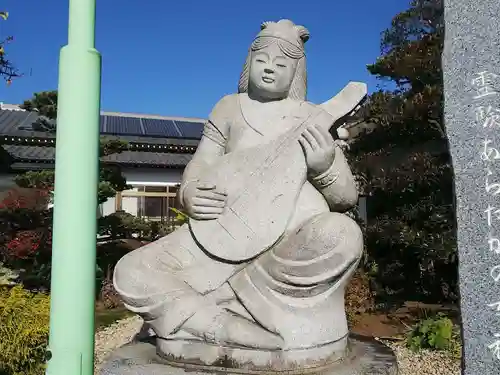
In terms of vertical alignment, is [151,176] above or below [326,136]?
above

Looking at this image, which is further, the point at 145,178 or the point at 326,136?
the point at 145,178

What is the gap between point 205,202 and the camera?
97.3 inches

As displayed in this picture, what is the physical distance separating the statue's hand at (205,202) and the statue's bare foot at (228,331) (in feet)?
1.65

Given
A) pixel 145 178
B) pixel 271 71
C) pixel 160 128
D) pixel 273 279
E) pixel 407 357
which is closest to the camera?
pixel 273 279

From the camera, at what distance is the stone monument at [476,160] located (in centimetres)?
240

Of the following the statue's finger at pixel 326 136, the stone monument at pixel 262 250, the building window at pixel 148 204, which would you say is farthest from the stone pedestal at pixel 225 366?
the building window at pixel 148 204

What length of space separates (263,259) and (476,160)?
120 cm

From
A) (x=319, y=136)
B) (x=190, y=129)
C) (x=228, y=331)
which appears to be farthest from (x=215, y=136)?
(x=190, y=129)

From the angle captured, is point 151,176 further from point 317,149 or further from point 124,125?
point 317,149

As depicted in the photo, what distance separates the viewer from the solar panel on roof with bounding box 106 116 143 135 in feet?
42.5

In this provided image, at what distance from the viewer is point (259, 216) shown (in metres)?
2.44

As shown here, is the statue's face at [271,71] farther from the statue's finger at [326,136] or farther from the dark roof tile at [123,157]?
the dark roof tile at [123,157]

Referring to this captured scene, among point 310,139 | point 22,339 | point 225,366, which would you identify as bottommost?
point 22,339

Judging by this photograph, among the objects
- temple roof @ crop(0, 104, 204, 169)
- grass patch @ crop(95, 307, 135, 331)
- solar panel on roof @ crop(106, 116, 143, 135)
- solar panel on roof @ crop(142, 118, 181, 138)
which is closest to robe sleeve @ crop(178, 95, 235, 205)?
grass patch @ crop(95, 307, 135, 331)
